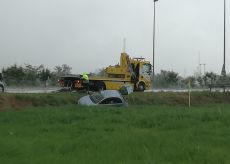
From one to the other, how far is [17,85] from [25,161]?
5247 centimetres

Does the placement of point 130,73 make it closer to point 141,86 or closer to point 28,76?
point 141,86

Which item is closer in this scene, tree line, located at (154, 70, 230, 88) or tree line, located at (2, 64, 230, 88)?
tree line, located at (2, 64, 230, 88)

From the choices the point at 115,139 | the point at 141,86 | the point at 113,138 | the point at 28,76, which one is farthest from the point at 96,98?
the point at 28,76

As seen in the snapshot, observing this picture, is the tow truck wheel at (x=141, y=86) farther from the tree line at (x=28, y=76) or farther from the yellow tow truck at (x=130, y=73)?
the tree line at (x=28, y=76)

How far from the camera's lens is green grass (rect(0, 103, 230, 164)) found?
9.67m

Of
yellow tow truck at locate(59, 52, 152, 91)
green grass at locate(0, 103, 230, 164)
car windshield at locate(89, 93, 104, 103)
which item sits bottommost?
green grass at locate(0, 103, 230, 164)

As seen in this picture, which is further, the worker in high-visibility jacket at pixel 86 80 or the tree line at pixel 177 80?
the tree line at pixel 177 80

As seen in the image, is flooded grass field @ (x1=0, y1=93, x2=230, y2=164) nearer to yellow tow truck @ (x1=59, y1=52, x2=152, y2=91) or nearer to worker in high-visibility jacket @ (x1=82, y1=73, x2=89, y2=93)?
worker in high-visibility jacket @ (x1=82, y1=73, x2=89, y2=93)

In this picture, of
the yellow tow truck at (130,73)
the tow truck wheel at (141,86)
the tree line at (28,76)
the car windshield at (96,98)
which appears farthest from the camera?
the tree line at (28,76)

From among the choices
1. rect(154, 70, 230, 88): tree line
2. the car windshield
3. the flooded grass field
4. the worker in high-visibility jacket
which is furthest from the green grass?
rect(154, 70, 230, 88): tree line

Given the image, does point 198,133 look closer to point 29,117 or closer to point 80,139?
point 80,139

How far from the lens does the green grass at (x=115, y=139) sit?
967 cm

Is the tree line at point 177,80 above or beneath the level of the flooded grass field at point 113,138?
above

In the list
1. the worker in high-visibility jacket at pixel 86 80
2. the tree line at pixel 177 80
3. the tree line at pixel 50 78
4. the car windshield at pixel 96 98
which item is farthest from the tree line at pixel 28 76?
the car windshield at pixel 96 98
